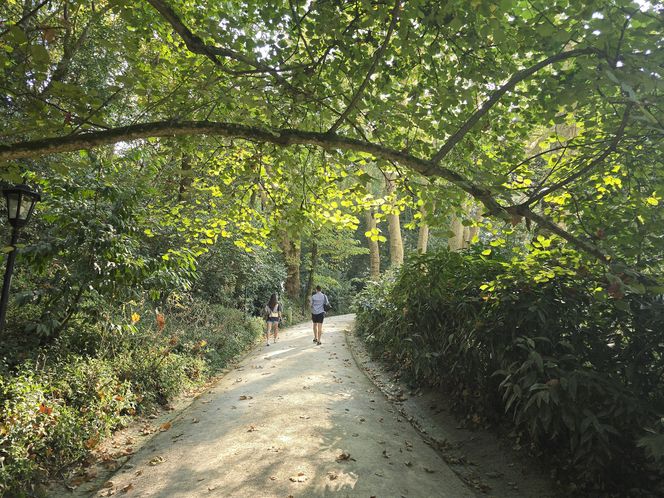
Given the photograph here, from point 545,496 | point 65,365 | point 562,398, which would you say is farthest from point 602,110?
point 65,365

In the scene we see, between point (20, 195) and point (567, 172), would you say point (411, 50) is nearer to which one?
point (567, 172)

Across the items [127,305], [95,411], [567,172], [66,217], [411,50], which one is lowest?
[95,411]

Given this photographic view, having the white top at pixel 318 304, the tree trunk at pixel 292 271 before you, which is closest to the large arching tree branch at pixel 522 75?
the white top at pixel 318 304

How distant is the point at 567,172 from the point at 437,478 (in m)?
3.76

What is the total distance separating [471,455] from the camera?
5.79 meters

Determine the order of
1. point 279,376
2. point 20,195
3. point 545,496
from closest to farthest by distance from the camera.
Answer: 1. point 545,496
2. point 20,195
3. point 279,376

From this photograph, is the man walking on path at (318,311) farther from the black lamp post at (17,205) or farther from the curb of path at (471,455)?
the black lamp post at (17,205)

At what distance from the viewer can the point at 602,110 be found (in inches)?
184

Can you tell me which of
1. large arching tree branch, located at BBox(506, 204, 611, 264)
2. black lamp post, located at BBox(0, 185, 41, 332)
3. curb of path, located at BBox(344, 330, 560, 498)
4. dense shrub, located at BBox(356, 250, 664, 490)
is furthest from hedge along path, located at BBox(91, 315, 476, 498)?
large arching tree branch, located at BBox(506, 204, 611, 264)

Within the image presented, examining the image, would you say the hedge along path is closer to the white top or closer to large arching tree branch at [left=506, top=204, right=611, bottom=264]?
large arching tree branch at [left=506, top=204, right=611, bottom=264]

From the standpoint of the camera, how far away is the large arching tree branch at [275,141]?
347 centimetres

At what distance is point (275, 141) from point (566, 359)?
11.9 ft

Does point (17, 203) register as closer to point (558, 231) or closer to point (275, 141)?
point (275, 141)

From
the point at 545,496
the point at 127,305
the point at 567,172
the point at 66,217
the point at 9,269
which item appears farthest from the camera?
the point at 127,305
